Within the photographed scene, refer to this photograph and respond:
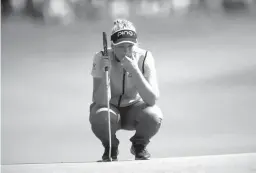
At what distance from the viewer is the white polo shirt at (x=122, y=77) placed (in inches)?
77.2

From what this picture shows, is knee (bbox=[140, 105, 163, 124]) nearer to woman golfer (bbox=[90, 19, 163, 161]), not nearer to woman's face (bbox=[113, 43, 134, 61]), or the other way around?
woman golfer (bbox=[90, 19, 163, 161])

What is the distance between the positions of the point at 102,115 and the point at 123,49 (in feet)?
0.92

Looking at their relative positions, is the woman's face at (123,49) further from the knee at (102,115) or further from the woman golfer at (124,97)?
the knee at (102,115)

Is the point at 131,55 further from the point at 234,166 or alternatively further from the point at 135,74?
the point at 234,166

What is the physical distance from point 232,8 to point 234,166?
134cm

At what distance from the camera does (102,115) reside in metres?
1.93

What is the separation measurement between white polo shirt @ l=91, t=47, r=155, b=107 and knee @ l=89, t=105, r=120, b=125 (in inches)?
2.4

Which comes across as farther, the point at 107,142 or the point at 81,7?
the point at 81,7

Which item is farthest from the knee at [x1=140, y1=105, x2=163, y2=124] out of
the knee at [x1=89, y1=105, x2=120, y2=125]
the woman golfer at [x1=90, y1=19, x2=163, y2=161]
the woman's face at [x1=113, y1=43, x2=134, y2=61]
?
the woman's face at [x1=113, y1=43, x2=134, y2=61]

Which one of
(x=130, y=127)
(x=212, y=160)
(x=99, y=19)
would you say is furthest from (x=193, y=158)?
(x=99, y=19)

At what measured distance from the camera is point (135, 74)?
6.04ft

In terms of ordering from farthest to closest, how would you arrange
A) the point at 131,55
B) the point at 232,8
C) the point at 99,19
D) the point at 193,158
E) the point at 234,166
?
the point at 232,8 → the point at 99,19 → the point at 131,55 → the point at 193,158 → the point at 234,166

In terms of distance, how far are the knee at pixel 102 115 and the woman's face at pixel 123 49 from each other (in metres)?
0.22

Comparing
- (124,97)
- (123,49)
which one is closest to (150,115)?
(124,97)
